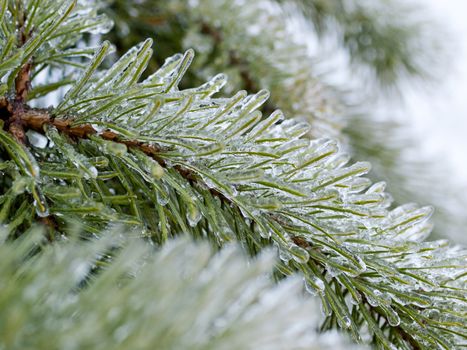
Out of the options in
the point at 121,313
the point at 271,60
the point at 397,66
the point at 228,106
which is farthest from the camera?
the point at 397,66

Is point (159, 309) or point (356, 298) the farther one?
point (356, 298)

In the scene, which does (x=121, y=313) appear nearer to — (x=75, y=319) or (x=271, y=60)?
(x=75, y=319)

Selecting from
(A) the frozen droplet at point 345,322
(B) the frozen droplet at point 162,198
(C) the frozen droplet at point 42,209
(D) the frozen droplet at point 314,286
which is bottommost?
(C) the frozen droplet at point 42,209

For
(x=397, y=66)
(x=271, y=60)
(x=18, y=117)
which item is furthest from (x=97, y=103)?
(x=397, y=66)

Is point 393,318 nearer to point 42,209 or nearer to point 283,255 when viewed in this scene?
point 283,255

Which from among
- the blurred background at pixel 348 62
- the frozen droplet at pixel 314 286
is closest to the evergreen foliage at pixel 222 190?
the frozen droplet at pixel 314 286

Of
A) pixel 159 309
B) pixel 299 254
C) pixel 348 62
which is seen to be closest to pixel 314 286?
pixel 299 254

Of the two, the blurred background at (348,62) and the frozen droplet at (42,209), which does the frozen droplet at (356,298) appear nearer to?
the frozen droplet at (42,209)
